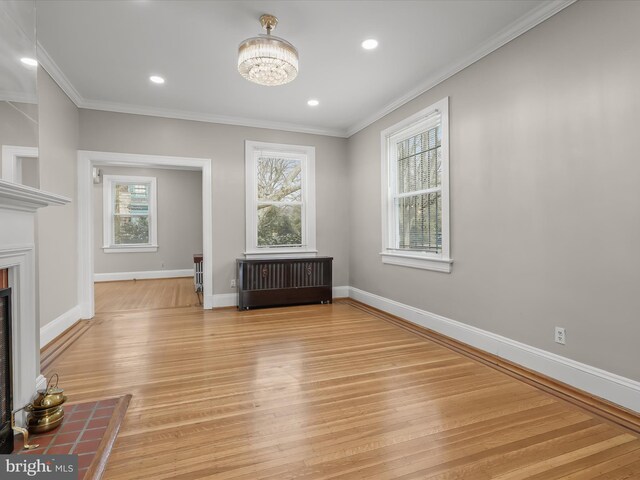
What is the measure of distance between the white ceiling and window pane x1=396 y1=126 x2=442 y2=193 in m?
0.54

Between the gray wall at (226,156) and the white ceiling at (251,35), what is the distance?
0.26 m

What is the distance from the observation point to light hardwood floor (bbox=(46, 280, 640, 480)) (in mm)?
1587

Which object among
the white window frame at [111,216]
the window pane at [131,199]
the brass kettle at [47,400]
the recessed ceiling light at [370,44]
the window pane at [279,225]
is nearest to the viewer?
the brass kettle at [47,400]

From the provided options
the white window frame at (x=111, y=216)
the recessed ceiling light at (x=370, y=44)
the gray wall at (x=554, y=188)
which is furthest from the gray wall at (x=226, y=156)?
the white window frame at (x=111, y=216)

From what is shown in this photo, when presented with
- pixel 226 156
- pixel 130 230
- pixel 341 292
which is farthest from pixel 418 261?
pixel 130 230

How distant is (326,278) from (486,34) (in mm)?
3577

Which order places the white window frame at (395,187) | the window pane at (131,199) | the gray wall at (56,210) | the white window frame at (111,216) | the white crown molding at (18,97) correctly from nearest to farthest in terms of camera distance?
the white crown molding at (18,97)
the gray wall at (56,210)
the white window frame at (395,187)
the white window frame at (111,216)
the window pane at (131,199)

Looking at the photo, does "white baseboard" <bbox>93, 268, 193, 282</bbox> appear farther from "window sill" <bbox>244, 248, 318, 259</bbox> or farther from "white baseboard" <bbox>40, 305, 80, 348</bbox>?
"window sill" <bbox>244, 248, 318, 259</bbox>

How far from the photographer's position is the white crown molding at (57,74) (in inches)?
125

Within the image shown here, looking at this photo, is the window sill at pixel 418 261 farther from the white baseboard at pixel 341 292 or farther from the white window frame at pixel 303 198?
the white window frame at pixel 303 198

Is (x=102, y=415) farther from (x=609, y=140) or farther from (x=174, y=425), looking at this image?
(x=609, y=140)

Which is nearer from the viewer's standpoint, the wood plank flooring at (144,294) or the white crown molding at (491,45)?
the white crown molding at (491,45)

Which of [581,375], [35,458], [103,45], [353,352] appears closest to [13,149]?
[35,458]

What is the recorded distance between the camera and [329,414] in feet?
6.70
